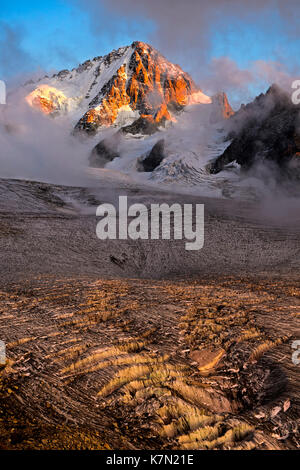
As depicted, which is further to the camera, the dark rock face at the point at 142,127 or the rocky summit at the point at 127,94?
the rocky summit at the point at 127,94

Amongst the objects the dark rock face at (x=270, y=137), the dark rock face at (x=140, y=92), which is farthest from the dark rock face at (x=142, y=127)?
the dark rock face at (x=270, y=137)

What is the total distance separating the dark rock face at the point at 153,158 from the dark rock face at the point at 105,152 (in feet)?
59.5

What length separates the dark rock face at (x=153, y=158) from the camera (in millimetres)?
87319

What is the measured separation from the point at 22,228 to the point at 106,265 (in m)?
7.07

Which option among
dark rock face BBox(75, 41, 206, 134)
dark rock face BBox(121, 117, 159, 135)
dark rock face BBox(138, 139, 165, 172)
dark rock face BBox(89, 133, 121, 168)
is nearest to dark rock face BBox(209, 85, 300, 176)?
dark rock face BBox(138, 139, 165, 172)

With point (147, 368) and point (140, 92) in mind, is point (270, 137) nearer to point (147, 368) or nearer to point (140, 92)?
point (147, 368)

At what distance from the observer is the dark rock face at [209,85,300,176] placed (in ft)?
175

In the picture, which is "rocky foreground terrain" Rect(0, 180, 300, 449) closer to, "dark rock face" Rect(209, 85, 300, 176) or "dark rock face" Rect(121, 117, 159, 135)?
"dark rock face" Rect(209, 85, 300, 176)

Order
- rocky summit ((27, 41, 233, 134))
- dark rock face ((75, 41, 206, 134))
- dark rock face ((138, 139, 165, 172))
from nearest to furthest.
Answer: dark rock face ((138, 139, 165, 172)) → rocky summit ((27, 41, 233, 134)) → dark rock face ((75, 41, 206, 134))

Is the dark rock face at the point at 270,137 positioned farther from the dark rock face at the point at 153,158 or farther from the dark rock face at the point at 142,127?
the dark rock face at the point at 142,127

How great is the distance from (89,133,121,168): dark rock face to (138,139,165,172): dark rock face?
1814cm

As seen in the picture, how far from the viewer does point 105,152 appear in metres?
108

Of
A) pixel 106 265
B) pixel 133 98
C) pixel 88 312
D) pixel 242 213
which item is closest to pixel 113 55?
pixel 133 98

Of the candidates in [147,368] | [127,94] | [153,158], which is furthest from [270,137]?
[127,94]
